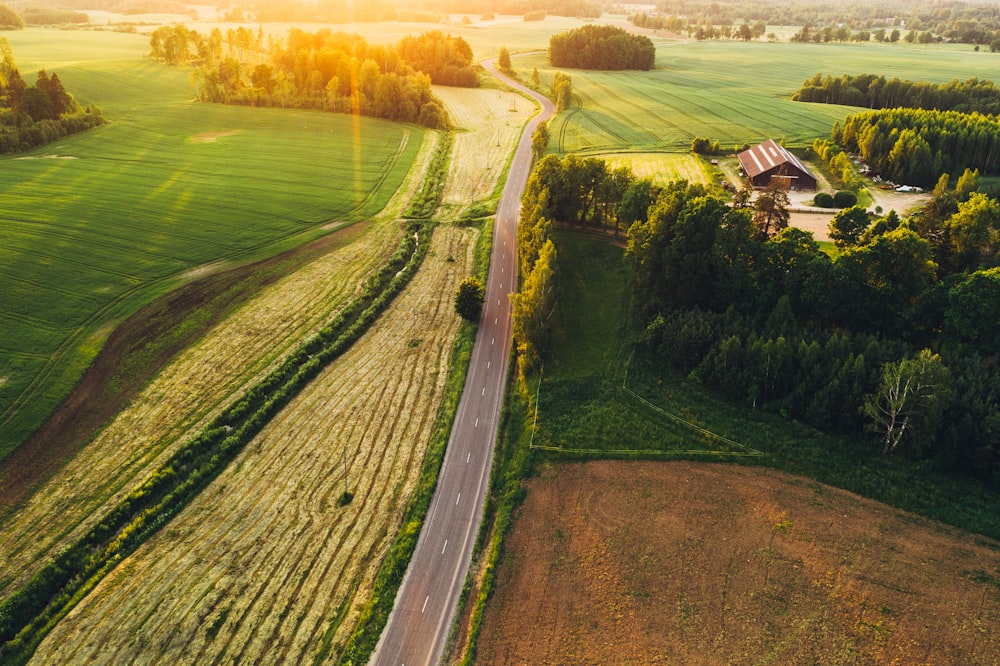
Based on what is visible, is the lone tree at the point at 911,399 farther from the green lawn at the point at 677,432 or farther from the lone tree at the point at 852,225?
the lone tree at the point at 852,225

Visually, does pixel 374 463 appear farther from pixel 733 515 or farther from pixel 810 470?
pixel 810 470

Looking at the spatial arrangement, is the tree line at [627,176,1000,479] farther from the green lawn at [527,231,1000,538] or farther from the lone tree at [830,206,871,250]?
the green lawn at [527,231,1000,538]

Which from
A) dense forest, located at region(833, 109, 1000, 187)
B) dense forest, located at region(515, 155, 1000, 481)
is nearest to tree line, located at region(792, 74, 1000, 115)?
dense forest, located at region(833, 109, 1000, 187)

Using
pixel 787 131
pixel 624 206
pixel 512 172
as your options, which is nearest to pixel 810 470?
pixel 624 206

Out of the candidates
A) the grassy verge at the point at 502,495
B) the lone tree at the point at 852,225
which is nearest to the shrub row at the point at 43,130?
the grassy verge at the point at 502,495

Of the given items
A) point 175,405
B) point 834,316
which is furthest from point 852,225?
point 175,405

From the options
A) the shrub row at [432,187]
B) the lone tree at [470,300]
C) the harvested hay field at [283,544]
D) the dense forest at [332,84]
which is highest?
the dense forest at [332,84]
